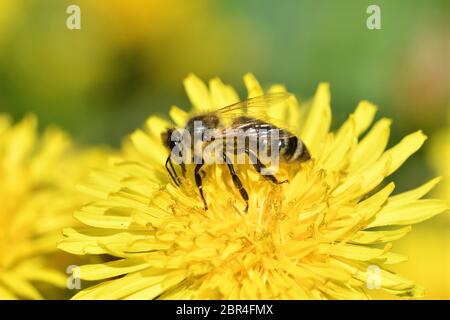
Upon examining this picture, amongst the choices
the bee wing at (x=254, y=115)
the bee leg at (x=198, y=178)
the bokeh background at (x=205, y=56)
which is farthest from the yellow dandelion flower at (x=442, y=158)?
the bee leg at (x=198, y=178)

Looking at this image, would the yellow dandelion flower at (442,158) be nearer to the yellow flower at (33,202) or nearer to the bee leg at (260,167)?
the bee leg at (260,167)

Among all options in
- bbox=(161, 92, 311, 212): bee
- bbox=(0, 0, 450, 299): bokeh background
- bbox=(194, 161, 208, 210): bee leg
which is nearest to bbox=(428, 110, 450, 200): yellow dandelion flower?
bbox=(0, 0, 450, 299): bokeh background

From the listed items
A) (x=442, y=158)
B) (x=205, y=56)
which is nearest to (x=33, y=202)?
(x=442, y=158)

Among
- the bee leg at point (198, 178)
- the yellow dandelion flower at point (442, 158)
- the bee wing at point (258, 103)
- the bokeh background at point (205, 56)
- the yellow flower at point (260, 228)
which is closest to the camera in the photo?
the yellow flower at point (260, 228)

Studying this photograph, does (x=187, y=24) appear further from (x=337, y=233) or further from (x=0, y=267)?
(x=337, y=233)

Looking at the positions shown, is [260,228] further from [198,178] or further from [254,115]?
[254,115]

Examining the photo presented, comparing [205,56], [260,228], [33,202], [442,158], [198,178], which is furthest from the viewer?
[205,56]
